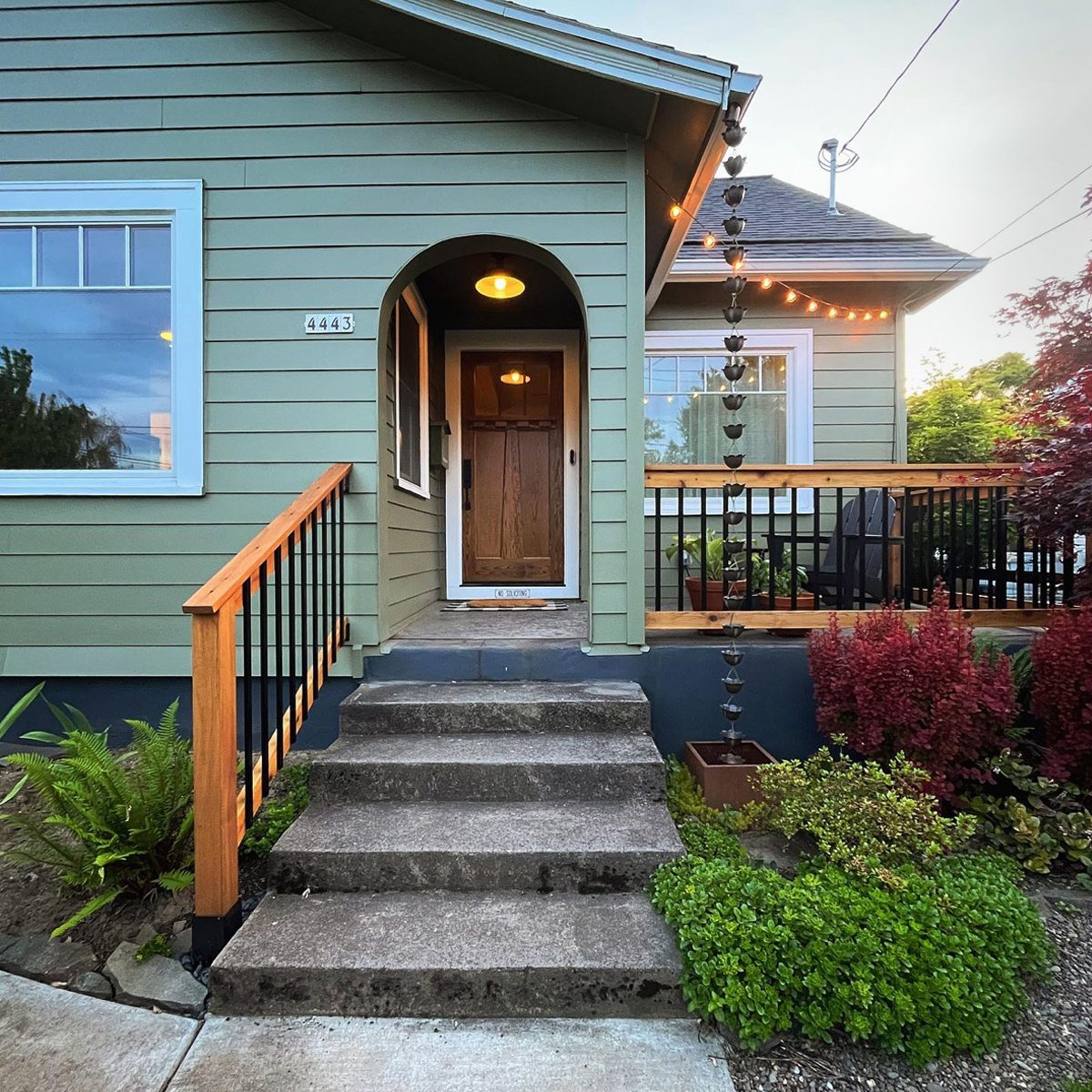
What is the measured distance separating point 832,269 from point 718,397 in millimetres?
1204

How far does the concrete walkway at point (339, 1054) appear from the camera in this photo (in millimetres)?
1341

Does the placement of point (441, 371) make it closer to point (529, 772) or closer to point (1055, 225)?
point (529, 772)

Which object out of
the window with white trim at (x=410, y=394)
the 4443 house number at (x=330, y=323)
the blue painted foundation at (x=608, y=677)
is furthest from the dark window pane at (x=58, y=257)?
the blue painted foundation at (x=608, y=677)

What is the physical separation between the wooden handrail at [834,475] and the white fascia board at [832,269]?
7.27 ft

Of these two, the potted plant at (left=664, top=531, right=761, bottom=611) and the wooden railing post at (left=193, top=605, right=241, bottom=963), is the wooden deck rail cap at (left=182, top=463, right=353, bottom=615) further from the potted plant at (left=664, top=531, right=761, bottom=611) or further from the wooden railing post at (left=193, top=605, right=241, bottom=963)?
the potted plant at (left=664, top=531, right=761, bottom=611)

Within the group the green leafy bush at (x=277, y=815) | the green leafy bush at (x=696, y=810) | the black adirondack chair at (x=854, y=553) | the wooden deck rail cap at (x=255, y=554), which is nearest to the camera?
the wooden deck rail cap at (x=255, y=554)

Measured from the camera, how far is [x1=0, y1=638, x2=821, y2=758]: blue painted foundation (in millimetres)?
2801

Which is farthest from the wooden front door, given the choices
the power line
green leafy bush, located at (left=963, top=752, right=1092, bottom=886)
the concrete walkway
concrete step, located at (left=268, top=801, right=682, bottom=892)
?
the power line

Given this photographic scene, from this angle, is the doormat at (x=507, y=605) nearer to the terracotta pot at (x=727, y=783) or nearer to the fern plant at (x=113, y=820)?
the terracotta pot at (x=727, y=783)

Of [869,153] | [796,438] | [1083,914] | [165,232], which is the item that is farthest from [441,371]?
[869,153]

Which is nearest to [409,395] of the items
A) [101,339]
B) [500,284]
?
[500,284]

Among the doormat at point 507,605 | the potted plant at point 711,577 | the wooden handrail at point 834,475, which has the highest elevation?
the wooden handrail at point 834,475

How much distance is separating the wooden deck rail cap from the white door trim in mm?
1862

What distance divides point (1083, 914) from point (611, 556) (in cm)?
203
